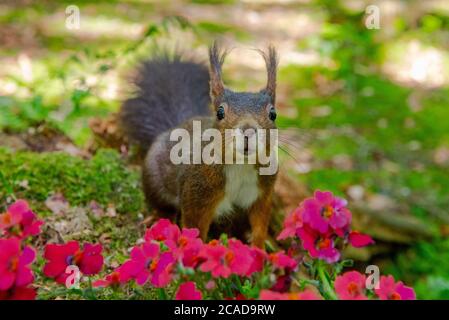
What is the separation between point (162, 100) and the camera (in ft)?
12.9

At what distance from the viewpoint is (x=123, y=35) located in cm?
747

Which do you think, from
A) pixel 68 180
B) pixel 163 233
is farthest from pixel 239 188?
pixel 163 233

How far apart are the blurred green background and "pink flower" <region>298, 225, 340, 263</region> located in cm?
141

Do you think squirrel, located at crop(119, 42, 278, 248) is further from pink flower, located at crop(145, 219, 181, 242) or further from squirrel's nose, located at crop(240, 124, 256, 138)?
pink flower, located at crop(145, 219, 181, 242)

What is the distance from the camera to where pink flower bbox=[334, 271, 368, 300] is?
1744 millimetres

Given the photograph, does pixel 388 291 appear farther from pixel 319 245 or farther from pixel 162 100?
pixel 162 100

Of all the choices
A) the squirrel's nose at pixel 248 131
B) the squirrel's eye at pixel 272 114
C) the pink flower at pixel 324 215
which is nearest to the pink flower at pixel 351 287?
the pink flower at pixel 324 215

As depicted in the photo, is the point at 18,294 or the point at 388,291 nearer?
the point at 18,294

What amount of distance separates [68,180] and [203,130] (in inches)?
29.7

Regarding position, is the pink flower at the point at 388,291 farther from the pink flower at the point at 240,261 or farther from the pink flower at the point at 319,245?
the pink flower at the point at 240,261

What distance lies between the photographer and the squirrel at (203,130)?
2.88 metres
